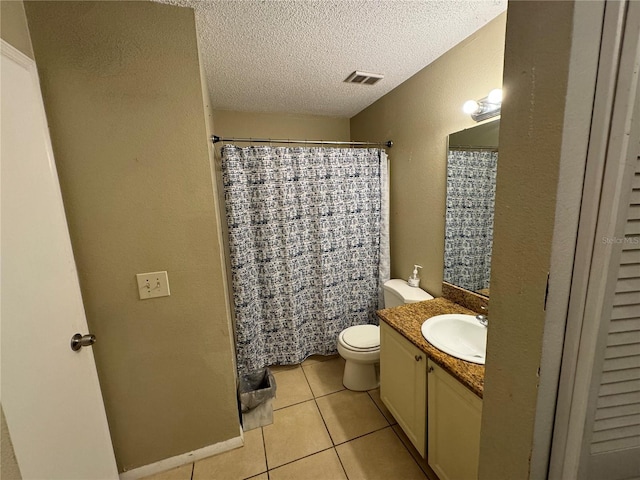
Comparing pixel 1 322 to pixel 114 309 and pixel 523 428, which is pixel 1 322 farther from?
pixel 523 428

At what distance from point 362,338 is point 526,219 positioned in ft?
5.55

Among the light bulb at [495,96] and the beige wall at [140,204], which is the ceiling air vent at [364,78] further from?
the beige wall at [140,204]

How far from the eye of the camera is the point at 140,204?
1213 millimetres

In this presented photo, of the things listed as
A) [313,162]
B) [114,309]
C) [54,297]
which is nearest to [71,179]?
[54,297]

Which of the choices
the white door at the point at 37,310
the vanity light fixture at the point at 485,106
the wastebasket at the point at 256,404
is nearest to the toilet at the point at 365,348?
the wastebasket at the point at 256,404

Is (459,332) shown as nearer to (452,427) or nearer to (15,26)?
(452,427)

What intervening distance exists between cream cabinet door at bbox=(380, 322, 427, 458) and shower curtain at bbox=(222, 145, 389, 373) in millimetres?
798

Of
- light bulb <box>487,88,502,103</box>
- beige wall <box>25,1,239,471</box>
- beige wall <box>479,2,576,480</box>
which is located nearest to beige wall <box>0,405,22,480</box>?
beige wall <box>25,1,239,471</box>

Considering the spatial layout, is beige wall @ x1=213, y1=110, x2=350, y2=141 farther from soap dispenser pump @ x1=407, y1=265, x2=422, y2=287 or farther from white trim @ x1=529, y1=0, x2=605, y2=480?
white trim @ x1=529, y1=0, x2=605, y2=480

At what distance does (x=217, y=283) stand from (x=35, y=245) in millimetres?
681

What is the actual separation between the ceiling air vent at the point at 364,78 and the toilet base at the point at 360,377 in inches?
81.3

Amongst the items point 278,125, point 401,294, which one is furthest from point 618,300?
point 278,125

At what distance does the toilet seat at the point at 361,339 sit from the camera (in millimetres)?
1879

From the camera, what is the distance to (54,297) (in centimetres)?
99
